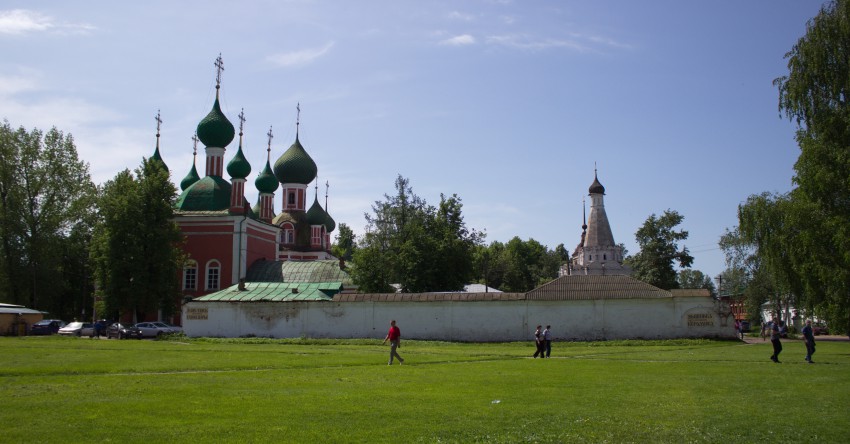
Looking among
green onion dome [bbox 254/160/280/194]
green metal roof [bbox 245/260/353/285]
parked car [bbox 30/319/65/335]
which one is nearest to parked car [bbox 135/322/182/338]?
parked car [bbox 30/319/65/335]

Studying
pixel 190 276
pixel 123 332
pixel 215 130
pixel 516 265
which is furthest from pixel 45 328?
pixel 516 265

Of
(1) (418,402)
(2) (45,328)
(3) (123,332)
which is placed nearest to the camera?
(1) (418,402)

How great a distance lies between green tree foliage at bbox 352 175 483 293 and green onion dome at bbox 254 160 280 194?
21670 millimetres

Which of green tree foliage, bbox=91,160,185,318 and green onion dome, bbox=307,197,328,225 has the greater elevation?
green onion dome, bbox=307,197,328,225

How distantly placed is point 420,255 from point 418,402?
36.1 meters

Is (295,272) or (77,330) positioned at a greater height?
(295,272)

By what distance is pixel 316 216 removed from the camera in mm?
74500

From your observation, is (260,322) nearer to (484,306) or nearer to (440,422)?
(484,306)

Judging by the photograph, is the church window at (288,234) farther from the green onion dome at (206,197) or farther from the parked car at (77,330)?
the parked car at (77,330)

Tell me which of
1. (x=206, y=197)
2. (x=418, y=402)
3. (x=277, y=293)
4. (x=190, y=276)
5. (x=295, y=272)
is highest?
(x=206, y=197)

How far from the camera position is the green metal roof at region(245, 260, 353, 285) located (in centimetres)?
5609

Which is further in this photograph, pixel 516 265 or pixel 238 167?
pixel 516 265

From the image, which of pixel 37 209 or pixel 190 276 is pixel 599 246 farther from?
pixel 37 209

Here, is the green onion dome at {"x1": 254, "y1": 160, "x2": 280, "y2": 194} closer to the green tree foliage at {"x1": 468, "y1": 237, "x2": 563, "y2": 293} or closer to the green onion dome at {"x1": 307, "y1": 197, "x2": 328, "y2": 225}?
the green onion dome at {"x1": 307, "y1": 197, "x2": 328, "y2": 225}
